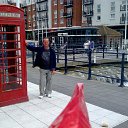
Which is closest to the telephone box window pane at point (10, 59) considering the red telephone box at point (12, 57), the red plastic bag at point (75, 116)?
the red telephone box at point (12, 57)

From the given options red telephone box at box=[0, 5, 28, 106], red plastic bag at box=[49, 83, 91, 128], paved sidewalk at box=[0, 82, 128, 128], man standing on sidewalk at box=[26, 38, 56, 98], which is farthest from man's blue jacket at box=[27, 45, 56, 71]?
red plastic bag at box=[49, 83, 91, 128]

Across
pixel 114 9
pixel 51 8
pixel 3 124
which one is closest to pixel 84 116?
pixel 3 124

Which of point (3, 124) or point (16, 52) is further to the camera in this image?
point (16, 52)

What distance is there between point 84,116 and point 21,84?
3851mm

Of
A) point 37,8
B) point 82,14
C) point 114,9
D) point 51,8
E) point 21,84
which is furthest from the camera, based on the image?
point 37,8

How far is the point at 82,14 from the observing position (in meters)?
54.8

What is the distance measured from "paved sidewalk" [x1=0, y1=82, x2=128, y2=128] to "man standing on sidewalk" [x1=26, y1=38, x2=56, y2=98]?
0.31 meters

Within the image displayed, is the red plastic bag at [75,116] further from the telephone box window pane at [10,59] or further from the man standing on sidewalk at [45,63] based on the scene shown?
the man standing on sidewalk at [45,63]

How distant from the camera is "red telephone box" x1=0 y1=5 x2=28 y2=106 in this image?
6.27m

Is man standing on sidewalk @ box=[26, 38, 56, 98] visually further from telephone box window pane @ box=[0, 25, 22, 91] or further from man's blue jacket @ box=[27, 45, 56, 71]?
telephone box window pane @ box=[0, 25, 22, 91]

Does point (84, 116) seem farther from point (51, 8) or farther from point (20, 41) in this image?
point (51, 8)

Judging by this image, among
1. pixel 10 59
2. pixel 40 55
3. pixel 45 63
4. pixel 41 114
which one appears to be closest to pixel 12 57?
pixel 10 59

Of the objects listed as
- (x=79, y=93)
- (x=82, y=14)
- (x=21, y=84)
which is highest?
(x=82, y=14)

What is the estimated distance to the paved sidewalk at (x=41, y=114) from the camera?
5.27 metres
